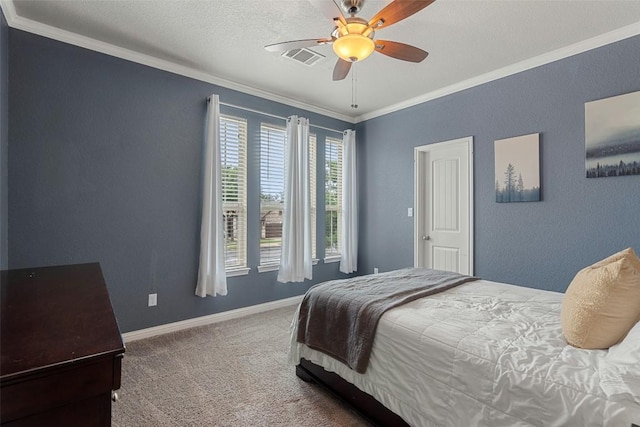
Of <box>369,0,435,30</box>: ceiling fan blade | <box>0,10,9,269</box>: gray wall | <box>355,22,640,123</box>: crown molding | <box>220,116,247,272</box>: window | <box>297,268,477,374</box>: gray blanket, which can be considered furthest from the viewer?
<box>220,116,247,272</box>: window

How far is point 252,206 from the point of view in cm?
386

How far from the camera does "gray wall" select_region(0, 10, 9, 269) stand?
90.7 inches

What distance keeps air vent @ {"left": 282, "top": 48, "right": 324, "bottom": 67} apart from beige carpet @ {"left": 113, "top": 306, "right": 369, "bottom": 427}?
2.75m

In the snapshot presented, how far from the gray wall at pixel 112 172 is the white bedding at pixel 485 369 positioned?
82.1 inches

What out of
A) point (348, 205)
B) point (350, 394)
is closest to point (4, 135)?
point (350, 394)

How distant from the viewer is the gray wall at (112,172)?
2.54 metres

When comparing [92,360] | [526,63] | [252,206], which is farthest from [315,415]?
[526,63]

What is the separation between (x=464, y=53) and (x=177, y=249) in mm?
3456

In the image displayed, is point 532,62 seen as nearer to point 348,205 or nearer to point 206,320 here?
point 348,205

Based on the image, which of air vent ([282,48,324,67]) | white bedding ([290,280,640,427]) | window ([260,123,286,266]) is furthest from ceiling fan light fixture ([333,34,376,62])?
window ([260,123,286,266])

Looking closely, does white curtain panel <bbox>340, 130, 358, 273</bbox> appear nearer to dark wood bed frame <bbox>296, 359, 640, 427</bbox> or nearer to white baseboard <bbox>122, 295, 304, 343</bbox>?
white baseboard <bbox>122, 295, 304, 343</bbox>

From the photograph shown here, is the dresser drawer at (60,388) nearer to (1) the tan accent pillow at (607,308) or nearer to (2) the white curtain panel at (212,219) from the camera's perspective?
(1) the tan accent pillow at (607,308)

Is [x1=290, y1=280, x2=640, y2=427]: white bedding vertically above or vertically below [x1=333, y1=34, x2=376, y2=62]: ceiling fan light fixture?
below

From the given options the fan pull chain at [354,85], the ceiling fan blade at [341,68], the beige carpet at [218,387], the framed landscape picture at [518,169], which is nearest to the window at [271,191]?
the fan pull chain at [354,85]
